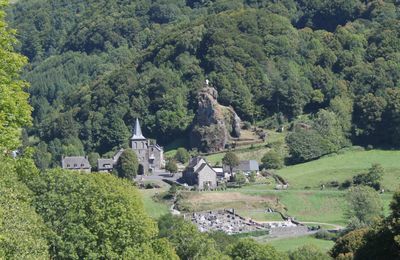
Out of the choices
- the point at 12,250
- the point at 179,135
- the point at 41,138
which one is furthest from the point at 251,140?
the point at 12,250

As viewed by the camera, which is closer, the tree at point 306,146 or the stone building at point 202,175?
the stone building at point 202,175

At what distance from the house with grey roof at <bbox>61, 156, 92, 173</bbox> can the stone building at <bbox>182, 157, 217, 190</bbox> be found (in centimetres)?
1442

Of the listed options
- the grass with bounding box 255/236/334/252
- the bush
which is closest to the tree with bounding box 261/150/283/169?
the bush

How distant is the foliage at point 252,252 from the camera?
1916 inches

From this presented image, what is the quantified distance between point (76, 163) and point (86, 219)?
78.8 m

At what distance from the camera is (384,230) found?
136 feet

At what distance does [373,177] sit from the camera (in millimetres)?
93000

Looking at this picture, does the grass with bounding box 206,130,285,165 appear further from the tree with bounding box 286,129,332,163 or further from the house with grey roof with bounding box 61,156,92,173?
the house with grey roof with bounding box 61,156,92,173

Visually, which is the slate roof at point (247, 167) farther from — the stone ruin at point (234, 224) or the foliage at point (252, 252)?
the foliage at point (252, 252)

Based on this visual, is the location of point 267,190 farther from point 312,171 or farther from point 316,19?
point 316,19

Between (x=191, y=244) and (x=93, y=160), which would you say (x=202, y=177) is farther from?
(x=191, y=244)

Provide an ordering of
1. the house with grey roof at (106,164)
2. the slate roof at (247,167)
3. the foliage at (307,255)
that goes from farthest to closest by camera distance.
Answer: the house with grey roof at (106,164) → the slate roof at (247,167) → the foliage at (307,255)

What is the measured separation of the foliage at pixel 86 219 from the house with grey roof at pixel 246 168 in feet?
226

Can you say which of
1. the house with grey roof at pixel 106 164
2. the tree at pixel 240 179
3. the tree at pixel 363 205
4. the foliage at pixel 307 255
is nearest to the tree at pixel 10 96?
the foliage at pixel 307 255
